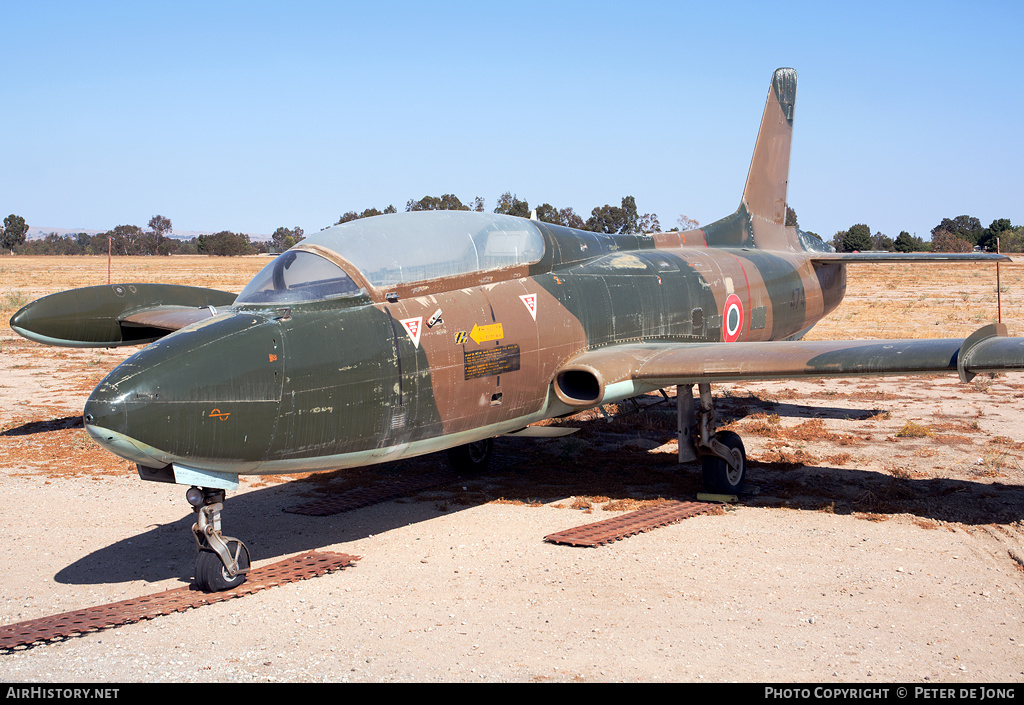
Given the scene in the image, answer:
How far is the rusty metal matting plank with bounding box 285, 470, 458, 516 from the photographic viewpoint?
997 centimetres

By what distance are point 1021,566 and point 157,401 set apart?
7.42 meters

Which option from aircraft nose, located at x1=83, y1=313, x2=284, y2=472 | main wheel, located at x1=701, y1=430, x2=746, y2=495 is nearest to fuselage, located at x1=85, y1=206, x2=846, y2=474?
aircraft nose, located at x1=83, y1=313, x2=284, y2=472

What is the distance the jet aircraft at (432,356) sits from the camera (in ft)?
22.3

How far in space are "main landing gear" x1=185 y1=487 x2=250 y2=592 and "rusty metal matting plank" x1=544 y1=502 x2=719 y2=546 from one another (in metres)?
3.07

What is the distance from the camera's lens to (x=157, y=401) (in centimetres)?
650

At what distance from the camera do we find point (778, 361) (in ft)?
30.3

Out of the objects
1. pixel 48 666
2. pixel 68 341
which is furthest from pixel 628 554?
pixel 68 341

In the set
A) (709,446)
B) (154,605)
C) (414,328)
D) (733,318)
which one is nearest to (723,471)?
(709,446)

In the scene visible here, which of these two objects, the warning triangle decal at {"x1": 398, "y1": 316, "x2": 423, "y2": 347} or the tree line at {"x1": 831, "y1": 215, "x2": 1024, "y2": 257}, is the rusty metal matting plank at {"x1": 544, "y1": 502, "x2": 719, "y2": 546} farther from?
the tree line at {"x1": 831, "y1": 215, "x2": 1024, "y2": 257}

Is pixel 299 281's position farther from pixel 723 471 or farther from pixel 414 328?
pixel 723 471

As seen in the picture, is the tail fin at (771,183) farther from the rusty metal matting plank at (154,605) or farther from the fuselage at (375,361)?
the rusty metal matting plank at (154,605)

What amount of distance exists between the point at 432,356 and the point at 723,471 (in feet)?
14.0

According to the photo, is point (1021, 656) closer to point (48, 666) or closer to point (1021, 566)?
point (1021, 566)

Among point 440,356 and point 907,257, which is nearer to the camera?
point 440,356
